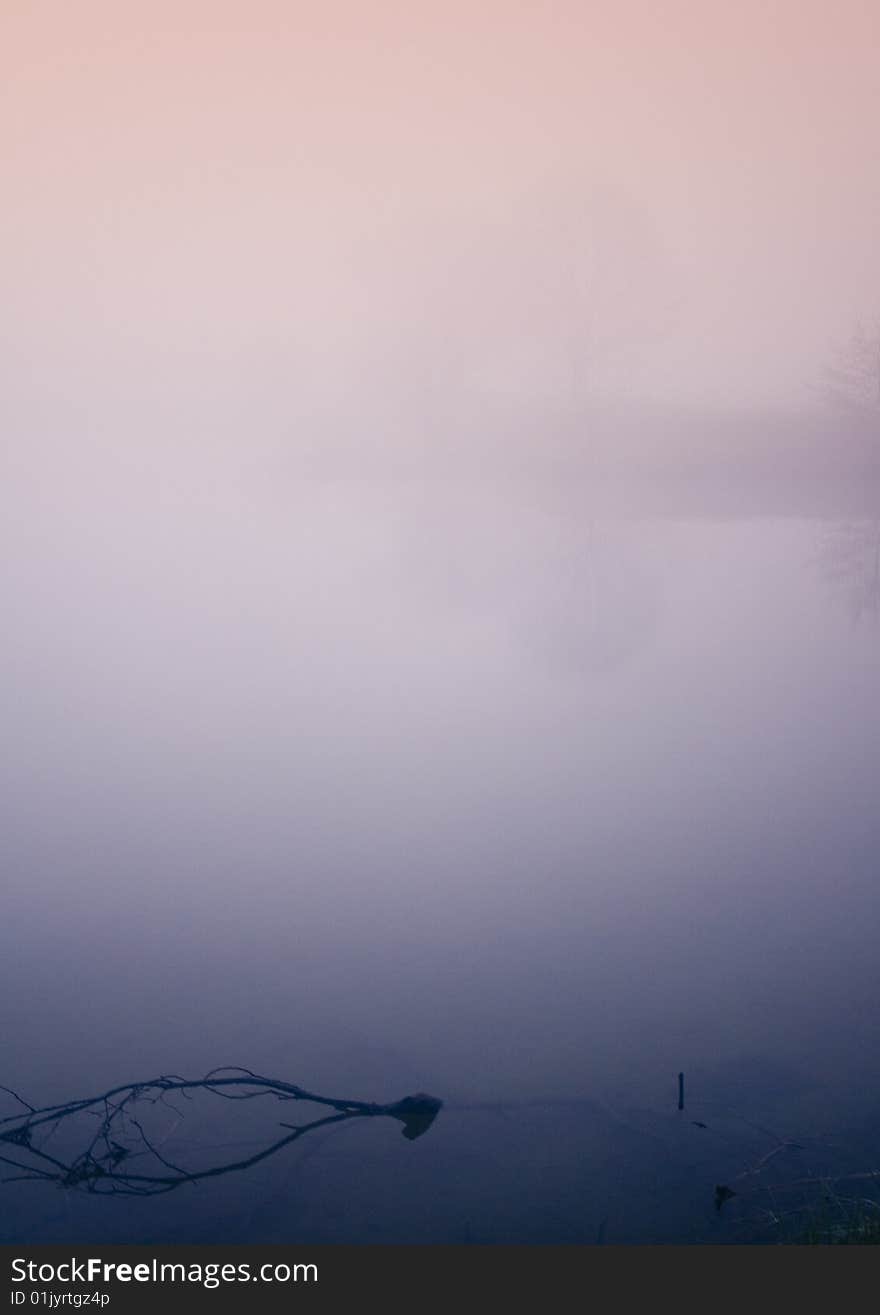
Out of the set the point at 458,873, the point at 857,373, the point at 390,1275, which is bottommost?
the point at 390,1275

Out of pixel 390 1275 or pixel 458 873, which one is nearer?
pixel 390 1275

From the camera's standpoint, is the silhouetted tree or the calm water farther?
the silhouetted tree

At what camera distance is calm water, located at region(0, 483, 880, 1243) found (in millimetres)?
1413

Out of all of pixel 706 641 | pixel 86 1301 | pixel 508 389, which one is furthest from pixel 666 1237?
pixel 508 389

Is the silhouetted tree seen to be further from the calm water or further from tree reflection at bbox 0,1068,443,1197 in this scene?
tree reflection at bbox 0,1068,443,1197

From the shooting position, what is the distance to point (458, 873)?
2.23 metres

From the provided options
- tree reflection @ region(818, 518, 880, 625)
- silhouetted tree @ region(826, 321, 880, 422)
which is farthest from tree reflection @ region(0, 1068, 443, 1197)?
silhouetted tree @ region(826, 321, 880, 422)

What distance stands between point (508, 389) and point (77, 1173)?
3813 mm

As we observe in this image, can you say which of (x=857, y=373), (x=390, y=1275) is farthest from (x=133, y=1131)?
(x=857, y=373)

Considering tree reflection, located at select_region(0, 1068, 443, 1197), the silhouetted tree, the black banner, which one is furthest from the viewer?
the silhouetted tree

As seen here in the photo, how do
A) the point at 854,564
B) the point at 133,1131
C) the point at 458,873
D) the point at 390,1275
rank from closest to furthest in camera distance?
the point at 390,1275, the point at 133,1131, the point at 458,873, the point at 854,564

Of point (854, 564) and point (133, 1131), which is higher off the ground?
point (854, 564)

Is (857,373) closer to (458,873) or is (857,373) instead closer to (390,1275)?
(458,873)

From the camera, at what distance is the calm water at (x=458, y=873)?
141 cm
